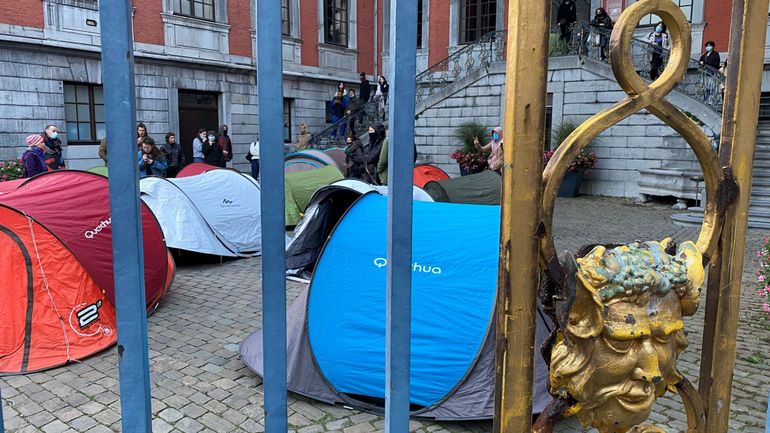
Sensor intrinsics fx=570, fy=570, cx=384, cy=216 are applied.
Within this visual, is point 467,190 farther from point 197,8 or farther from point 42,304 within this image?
point 197,8

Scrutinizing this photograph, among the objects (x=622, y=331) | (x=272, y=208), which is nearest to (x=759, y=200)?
(x=622, y=331)

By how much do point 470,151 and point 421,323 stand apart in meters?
11.5

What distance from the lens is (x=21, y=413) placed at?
3.36m

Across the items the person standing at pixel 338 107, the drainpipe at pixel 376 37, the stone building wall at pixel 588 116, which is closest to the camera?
the stone building wall at pixel 588 116

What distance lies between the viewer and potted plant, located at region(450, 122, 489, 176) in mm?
14125

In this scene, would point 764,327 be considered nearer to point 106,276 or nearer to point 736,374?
point 736,374

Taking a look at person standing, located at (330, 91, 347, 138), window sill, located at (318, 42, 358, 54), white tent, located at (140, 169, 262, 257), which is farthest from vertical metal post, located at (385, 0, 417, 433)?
window sill, located at (318, 42, 358, 54)

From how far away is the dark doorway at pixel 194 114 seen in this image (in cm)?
1597

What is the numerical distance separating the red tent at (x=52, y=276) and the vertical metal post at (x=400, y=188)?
392 centimetres

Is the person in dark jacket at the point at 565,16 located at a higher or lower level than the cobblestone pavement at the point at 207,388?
higher

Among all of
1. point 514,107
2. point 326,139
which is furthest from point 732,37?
point 326,139

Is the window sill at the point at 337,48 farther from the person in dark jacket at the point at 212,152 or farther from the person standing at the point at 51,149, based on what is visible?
the person standing at the point at 51,149

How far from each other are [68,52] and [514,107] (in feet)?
49.0

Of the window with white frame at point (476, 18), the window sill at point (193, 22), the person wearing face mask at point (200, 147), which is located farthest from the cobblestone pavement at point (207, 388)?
the window with white frame at point (476, 18)
